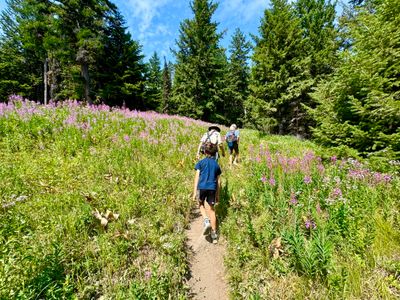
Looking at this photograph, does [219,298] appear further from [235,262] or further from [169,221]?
[169,221]

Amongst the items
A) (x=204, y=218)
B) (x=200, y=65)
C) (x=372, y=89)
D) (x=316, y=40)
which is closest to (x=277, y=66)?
(x=316, y=40)

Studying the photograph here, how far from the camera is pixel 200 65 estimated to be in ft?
89.3

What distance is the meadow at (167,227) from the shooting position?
3088 mm

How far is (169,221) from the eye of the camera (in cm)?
487

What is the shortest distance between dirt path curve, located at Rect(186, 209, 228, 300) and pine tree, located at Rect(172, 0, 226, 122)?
2334cm

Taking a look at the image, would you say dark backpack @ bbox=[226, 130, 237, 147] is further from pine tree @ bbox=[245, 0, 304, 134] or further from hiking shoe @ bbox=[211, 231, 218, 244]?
pine tree @ bbox=[245, 0, 304, 134]

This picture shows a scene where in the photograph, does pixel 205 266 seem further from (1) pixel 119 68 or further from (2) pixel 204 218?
(1) pixel 119 68

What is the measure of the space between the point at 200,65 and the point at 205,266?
85.1 feet

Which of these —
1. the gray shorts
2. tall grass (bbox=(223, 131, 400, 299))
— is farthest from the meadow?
the gray shorts

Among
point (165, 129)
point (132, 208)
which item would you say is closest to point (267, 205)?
point (132, 208)

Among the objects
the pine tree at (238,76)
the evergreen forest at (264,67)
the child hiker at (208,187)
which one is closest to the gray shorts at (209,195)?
the child hiker at (208,187)

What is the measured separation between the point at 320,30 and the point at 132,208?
2856 centimetres

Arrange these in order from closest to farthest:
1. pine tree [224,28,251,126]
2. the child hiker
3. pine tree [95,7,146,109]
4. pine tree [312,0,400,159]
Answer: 1. the child hiker
2. pine tree [312,0,400,159]
3. pine tree [95,7,146,109]
4. pine tree [224,28,251,126]

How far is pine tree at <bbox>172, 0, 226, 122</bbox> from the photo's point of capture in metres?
27.4
